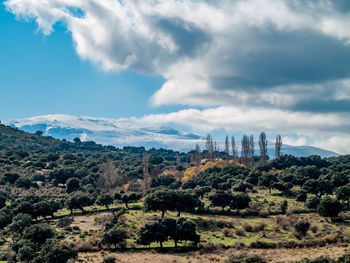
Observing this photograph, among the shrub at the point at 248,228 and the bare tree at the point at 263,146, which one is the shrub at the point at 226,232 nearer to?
the shrub at the point at 248,228

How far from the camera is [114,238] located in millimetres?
60625

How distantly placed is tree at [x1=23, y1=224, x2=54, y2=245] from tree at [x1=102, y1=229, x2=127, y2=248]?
36.8 ft

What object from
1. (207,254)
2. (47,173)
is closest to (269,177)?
(207,254)

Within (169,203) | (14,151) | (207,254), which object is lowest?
(207,254)

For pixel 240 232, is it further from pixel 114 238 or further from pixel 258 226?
pixel 114 238

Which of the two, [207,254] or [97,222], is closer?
[207,254]

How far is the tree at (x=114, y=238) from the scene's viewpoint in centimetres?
6062

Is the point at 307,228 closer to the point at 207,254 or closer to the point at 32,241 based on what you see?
the point at 207,254

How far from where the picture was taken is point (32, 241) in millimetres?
59188

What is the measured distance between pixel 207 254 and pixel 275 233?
19.0m

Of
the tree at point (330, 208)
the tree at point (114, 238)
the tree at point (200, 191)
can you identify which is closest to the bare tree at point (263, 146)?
the tree at point (200, 191)

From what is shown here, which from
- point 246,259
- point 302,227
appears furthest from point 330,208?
point 246,259

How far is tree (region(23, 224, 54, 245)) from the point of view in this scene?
59.6 metres

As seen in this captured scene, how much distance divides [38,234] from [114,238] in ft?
48.8
